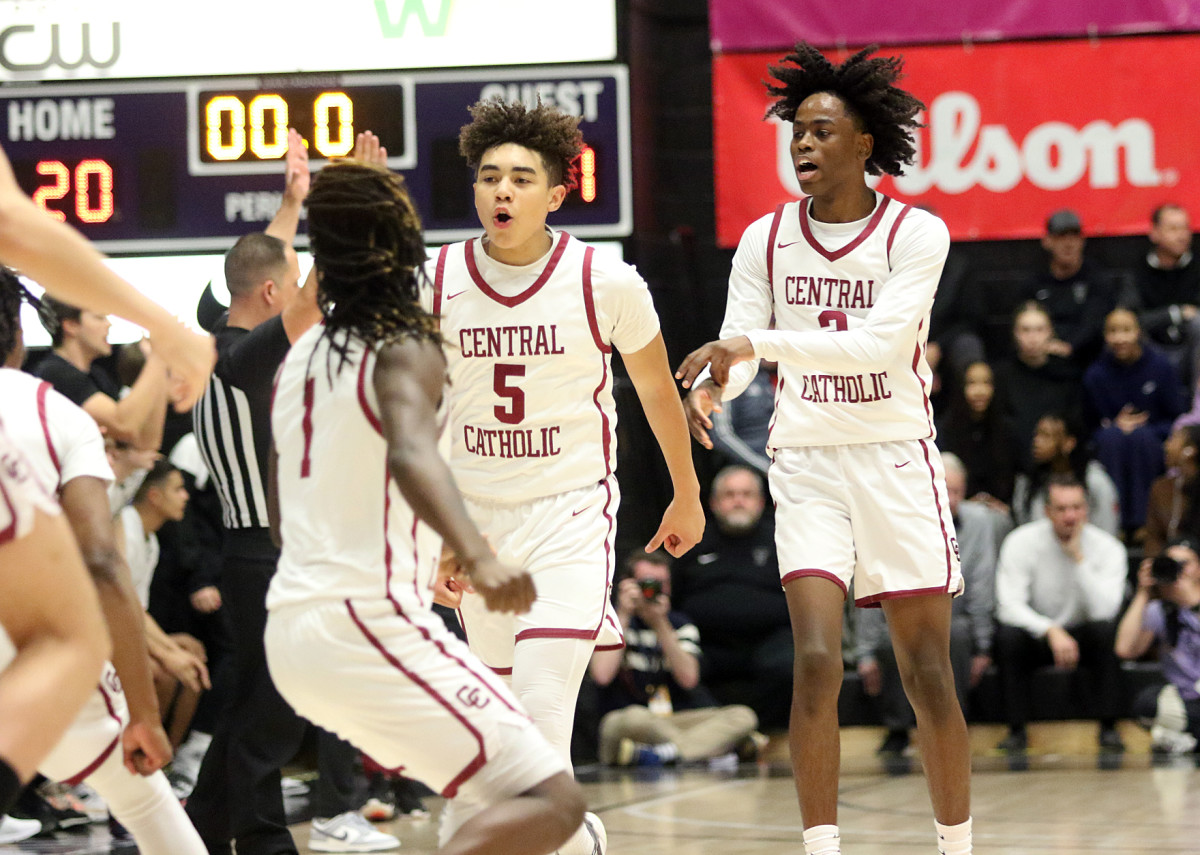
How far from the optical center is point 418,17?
9.20 meters

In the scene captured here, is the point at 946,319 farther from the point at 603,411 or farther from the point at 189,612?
the point at 603,411

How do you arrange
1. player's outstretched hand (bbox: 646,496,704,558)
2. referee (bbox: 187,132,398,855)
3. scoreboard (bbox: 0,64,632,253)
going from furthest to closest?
scoreboard (bbox: 0,64,632,253) < referee (bbox: 187,132,398,855) < player's outstretched hand (bbox: 646,496,704,558)

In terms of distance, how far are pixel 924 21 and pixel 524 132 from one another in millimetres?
6733

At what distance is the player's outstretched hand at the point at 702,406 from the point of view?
4.37 metres

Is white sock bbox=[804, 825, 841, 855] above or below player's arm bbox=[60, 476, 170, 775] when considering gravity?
below

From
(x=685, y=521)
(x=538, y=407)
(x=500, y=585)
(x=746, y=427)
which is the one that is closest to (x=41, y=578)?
(x=500, y=585)

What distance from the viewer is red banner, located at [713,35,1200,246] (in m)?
10.5

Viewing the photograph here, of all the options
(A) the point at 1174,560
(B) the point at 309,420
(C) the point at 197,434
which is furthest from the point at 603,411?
(A) the point at 1174,560

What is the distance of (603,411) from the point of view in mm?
4367

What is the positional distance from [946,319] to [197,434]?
225 inches

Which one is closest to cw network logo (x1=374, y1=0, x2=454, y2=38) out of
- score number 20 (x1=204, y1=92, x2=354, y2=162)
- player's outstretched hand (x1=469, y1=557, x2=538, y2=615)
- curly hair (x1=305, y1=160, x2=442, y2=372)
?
score number 20 (x1=204, y1=92, x2=354, y2=162)

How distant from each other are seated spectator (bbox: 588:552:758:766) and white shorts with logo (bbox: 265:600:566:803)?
18.3 ft

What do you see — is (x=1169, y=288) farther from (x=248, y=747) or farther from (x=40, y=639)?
(x=40, y=639)

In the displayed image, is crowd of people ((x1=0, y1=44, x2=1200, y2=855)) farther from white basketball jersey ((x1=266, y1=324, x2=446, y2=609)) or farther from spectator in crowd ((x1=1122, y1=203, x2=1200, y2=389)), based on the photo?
spectator in crowd ((x1=1122, y1=203, x2=1200, y2=389))
